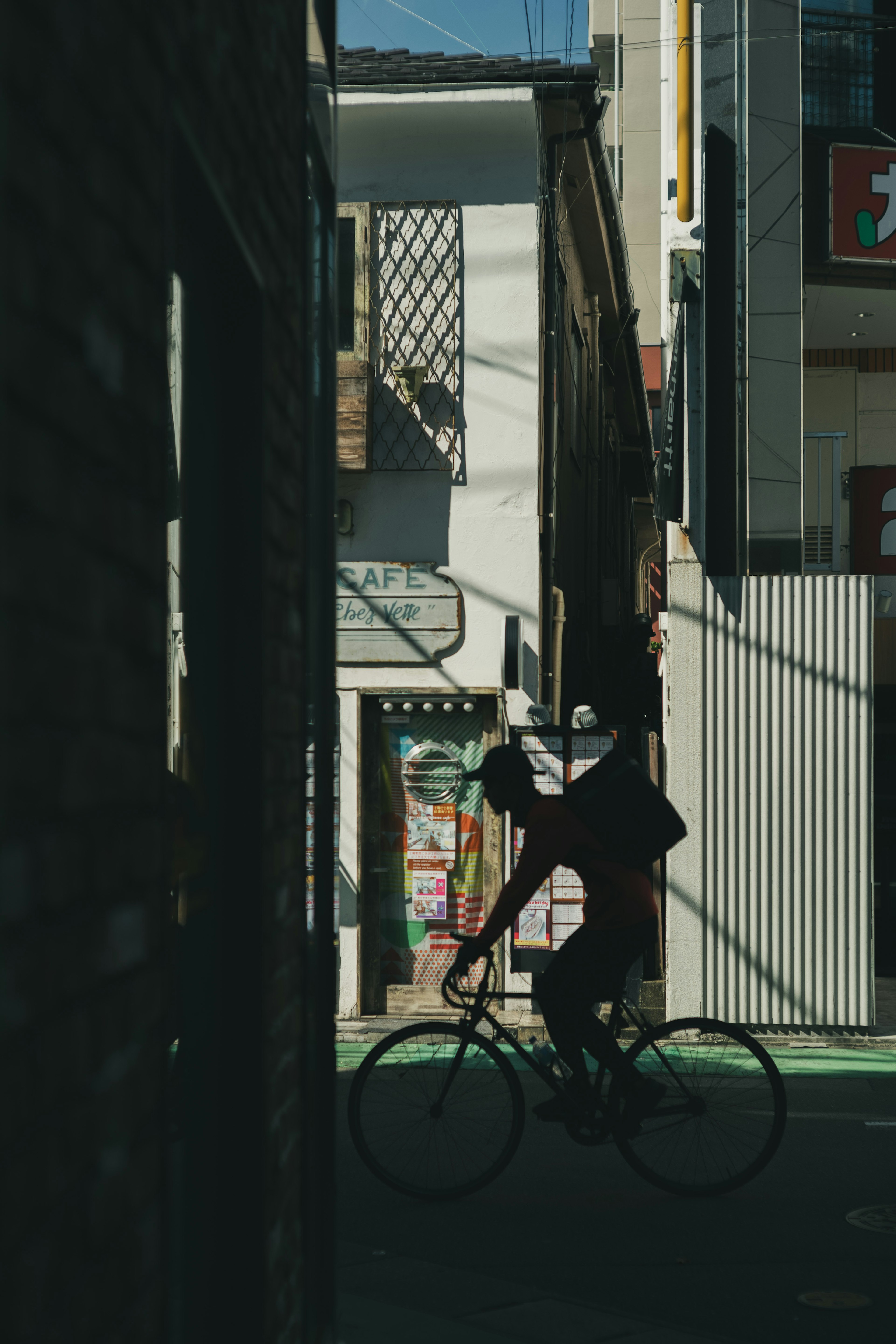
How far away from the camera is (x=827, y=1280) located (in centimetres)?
506

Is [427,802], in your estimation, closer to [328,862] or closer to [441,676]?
[441,676]

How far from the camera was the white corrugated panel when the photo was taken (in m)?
9.83

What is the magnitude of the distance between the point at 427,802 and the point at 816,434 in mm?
4924

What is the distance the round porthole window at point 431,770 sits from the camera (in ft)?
37.4

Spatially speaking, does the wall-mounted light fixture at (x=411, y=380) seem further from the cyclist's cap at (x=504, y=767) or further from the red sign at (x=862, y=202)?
the cyclist's cap at (x=504, y=767)

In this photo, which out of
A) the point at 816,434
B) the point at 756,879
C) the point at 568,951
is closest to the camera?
the point at 568,951

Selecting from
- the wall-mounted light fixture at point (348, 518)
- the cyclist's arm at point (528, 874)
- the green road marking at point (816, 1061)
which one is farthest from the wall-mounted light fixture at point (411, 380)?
the cyclist's arm at point (528, 874)

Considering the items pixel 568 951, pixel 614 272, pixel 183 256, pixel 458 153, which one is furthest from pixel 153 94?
pixel 614 272

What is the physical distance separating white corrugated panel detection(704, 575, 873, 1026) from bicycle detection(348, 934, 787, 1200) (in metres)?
3.84

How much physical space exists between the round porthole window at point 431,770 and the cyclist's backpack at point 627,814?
218 inches

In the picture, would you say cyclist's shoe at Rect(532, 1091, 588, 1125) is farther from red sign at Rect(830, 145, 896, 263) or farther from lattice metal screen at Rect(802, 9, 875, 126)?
lattice metal screen at Rect(802, 9, 875, 126)

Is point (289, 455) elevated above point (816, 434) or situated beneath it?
situated beneath

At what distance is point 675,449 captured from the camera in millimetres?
11438

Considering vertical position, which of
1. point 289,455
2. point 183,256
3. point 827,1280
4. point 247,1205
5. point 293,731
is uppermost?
point 183,256
